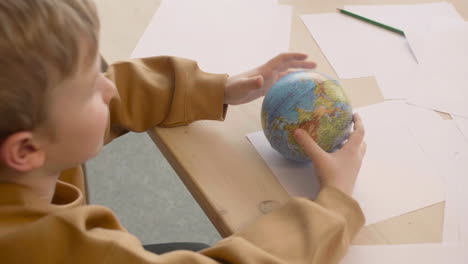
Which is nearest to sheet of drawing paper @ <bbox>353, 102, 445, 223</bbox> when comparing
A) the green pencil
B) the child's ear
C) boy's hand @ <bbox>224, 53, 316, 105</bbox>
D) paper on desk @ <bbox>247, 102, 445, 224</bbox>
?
paper on desk @ <bbox>247, 102, 445, 224</bbox>

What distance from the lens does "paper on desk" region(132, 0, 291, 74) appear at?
→ 1140mm

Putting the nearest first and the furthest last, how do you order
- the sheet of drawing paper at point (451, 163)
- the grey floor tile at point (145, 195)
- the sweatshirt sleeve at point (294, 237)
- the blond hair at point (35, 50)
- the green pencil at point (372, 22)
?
the blond hair at point (35, 50) < the sweatshirt sleeve at point (294, 237) < the sheet of drawing paper at point (451, 163) < the green pencil at point (372, 22) < the grey floor tile at point (145, 195)

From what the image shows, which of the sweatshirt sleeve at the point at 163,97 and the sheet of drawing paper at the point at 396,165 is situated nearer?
the sheet of drawing paper at the point at 396,165

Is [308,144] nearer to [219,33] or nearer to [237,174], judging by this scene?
[237,174]

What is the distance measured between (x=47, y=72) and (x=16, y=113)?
0.20 ft

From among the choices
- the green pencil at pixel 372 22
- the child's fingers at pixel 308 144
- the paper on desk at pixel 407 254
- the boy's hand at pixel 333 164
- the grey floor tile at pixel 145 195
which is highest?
the green pencil at pixel 372 22

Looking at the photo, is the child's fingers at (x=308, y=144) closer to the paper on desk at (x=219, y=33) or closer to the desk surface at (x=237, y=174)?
the desk surface at (x=237, y=174)

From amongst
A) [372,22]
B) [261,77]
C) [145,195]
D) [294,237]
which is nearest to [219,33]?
[261,77]

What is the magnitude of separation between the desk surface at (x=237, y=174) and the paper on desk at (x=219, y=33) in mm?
101

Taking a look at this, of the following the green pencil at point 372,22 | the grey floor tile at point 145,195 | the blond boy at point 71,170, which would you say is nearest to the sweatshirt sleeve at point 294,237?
the blond boy at point 71,170

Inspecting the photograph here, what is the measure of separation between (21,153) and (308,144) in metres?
0.43

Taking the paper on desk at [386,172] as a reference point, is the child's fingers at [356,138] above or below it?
above

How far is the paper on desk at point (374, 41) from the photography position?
1.14 m

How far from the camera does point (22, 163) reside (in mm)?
670
